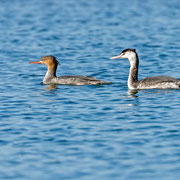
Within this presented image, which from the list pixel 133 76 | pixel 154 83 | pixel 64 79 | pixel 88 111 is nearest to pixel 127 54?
pixel 133 76

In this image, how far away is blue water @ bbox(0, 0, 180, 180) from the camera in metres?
10.2

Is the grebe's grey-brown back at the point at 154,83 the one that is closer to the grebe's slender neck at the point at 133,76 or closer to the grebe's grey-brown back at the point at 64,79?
the grebe's slender neck at the point at 133,76

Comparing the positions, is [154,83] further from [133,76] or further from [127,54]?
[127,54]

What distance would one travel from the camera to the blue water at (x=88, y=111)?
10227mm

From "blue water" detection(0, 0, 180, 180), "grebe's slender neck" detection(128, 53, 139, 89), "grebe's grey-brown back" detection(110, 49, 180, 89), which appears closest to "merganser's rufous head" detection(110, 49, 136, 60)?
"grebe's slender neck" detection(128, 53, 139, 89)

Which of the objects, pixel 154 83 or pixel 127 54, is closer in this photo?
pixel 154 83

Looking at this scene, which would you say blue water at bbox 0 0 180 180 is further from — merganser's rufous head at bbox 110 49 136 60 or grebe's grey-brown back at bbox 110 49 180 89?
merganser's rufous head at bbox 110 49 136 60

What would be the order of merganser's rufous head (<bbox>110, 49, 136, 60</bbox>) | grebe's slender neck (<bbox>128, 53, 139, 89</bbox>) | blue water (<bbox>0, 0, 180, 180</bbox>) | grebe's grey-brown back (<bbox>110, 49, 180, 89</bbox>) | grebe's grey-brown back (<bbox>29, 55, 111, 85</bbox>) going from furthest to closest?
merganser's rufous head (<bbox>110, 49, 136, 60</bbox>), grebe's grey-brown back (<bbox>29, 55, 111, 85</bbox>), grebe's slender neck (<bbox>128, 53, 139, 89</bbox>), grebe's grey-brown back (<bbox>110, 49, 180, 89</bbox>), blue water (<bbox>0, 0, 180, 180</bbox>)

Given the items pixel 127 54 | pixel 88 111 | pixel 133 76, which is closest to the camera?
pixel 88 111

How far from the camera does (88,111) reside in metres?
14.2

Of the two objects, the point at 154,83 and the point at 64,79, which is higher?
the point at 64,79

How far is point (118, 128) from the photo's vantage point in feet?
40.9

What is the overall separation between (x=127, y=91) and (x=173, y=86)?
1.38 meters

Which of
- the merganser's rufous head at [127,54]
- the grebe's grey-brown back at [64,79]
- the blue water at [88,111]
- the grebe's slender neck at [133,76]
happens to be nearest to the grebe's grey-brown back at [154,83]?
the grebe's slender neck at [133,76]
